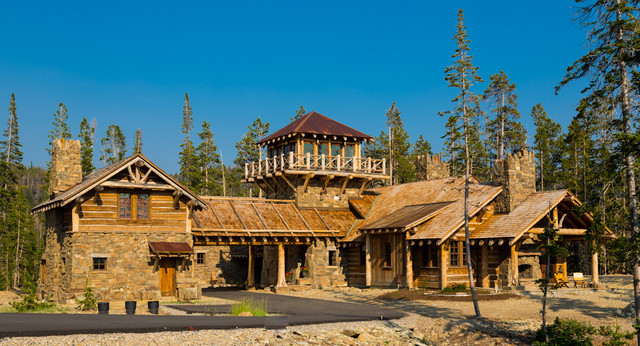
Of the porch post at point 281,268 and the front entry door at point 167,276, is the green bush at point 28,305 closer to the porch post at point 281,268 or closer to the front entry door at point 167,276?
the front entry door at point 167,276

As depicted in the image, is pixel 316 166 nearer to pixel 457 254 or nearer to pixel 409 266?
pixel 409 266

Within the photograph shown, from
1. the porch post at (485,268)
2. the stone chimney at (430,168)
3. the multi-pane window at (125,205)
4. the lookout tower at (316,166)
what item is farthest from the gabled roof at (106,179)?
the stone chimney at (430,168)

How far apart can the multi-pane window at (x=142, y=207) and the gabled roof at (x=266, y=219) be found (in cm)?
286

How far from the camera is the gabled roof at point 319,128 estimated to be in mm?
36844

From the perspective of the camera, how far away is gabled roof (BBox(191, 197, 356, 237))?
3159 centimetres

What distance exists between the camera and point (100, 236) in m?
26.8

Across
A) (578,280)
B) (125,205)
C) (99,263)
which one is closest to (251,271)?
(125,205)

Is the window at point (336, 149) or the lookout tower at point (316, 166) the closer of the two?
the lookout tower at point (316, 166)

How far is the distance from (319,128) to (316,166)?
249cm

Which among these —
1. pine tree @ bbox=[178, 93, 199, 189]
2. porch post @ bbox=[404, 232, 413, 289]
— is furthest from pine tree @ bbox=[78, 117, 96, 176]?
porch post @ bbox=[404, 232, 413, 289]

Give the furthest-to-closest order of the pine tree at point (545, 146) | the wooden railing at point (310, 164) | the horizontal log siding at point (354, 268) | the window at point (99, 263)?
1. the pine tree at point (545, 146)
2. the wooden railing at point (310, 164)
3. the horizontal log siding at point (354, 268)
4. the window at point (99, 263)

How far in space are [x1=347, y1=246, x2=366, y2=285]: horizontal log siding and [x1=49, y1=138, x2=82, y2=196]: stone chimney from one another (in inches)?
575

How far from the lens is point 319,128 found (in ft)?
123

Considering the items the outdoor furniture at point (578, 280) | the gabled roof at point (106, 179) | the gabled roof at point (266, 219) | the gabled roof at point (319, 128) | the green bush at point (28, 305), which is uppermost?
the gabled roof at point (319, 128)
